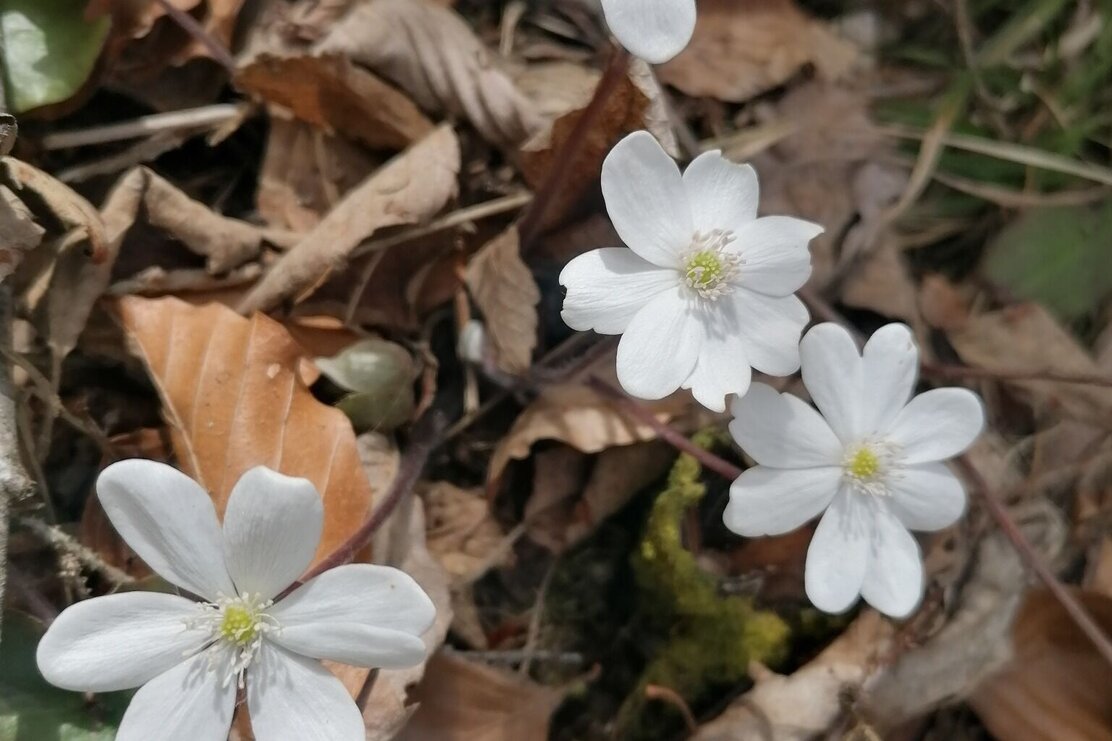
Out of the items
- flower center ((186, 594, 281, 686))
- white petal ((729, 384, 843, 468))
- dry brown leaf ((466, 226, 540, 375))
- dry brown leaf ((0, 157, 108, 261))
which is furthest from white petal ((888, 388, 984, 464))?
dry brown leaf ((0, 157, 108, 261))

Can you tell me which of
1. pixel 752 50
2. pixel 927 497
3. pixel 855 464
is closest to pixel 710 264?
pixel 855 464

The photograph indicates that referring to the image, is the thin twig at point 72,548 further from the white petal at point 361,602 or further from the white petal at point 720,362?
the white petal at point 720,362

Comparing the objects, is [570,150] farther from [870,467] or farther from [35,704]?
[35,704]

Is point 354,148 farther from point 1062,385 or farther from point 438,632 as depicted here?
point 1062,385

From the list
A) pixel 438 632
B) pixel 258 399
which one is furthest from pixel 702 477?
pixel 258 399

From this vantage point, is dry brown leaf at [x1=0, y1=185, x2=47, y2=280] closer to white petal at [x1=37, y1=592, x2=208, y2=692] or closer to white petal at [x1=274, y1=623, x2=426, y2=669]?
white petal at [x1=37, y1=592, x2=208, y2=692]

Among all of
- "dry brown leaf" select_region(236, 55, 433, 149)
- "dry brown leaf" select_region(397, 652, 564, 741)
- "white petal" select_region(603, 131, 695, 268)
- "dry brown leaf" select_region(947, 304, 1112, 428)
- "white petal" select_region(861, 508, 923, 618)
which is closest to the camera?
"white petal" select_region(603, 131, 695, 268)
